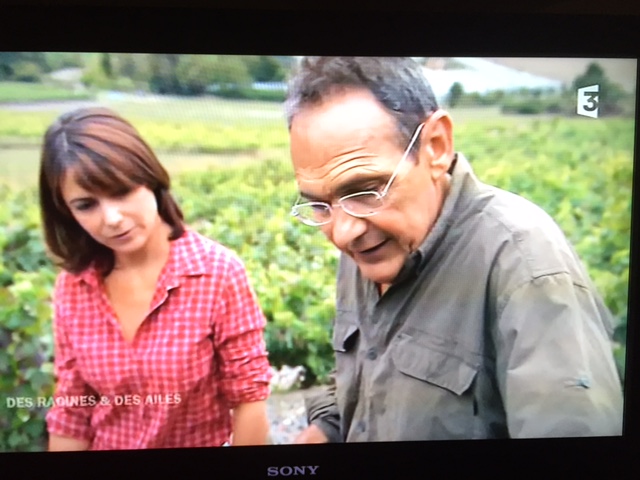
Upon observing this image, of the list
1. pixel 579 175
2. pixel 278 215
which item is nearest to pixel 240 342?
pixel 278 215

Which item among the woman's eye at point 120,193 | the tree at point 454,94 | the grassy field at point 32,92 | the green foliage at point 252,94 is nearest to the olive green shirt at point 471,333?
the tree at point 454,94

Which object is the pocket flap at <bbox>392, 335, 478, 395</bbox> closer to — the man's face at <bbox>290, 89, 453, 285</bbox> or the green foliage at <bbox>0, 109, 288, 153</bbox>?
the man's face at <bbox>290, 89, 453, 285</bbox>

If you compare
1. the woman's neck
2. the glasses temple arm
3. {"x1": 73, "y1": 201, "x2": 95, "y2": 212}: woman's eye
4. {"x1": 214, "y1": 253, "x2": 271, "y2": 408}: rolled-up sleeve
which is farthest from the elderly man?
{"x1": 73, "y1": 201, "x2": 95, "y2": 212}: woman's eye

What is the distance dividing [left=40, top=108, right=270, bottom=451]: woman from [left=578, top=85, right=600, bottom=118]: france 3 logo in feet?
2.41

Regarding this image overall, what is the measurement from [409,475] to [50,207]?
0.87 meters

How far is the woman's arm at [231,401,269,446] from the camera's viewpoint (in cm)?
148

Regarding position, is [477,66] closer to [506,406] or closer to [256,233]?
[256,233]

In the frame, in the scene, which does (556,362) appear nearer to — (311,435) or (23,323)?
(311,435)

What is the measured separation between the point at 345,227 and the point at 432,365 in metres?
0.31

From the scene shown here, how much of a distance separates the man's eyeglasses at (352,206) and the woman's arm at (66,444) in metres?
0.61

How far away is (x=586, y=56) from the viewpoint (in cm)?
148

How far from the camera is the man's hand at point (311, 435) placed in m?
1.51

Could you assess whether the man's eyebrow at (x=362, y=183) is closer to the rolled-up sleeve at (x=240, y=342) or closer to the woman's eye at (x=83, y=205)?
the rolled-up sleeve at (x=240, y=342)

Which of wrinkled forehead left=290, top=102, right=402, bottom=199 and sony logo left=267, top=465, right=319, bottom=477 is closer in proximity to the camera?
wrinkled forehead left=290, top=102, right=402, bottom=199
